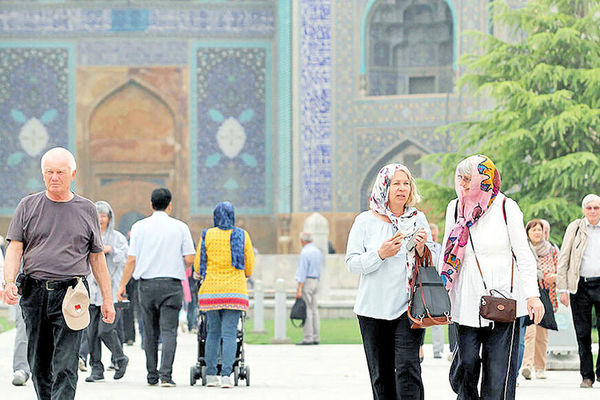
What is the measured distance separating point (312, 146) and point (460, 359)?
800 inches

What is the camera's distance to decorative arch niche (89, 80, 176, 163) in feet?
92.7

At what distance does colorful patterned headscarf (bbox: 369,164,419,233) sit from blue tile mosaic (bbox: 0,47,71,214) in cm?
2291

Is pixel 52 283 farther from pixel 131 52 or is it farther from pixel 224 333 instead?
pixel 131 52

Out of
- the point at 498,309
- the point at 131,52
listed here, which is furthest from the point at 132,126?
the point at 498,309

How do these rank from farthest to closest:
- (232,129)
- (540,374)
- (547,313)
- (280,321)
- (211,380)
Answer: (232,129)
(280,321)
(540,374)
(547,313)
(211,380)

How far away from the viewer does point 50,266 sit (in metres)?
6.13

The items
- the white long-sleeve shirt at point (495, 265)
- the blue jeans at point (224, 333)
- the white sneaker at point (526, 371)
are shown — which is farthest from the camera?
the white sneaker at point (526, 371)

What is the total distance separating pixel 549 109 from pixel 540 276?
27.6ft

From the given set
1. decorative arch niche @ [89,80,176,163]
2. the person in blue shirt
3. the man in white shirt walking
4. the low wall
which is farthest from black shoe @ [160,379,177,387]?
decorative arch niche @ [89,80,176,163]

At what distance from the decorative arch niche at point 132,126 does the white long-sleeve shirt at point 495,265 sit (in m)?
22.6

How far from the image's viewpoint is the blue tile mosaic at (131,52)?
2812 cm

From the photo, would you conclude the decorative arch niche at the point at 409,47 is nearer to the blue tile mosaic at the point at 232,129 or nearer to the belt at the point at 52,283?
the blue tile mosaic at the point at 232,129

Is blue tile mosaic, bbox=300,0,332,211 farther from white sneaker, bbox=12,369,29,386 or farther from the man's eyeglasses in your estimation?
the man's eyeglasses

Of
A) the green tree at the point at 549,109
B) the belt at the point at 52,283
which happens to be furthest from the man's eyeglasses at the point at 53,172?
the green tree at the point at 549,109
